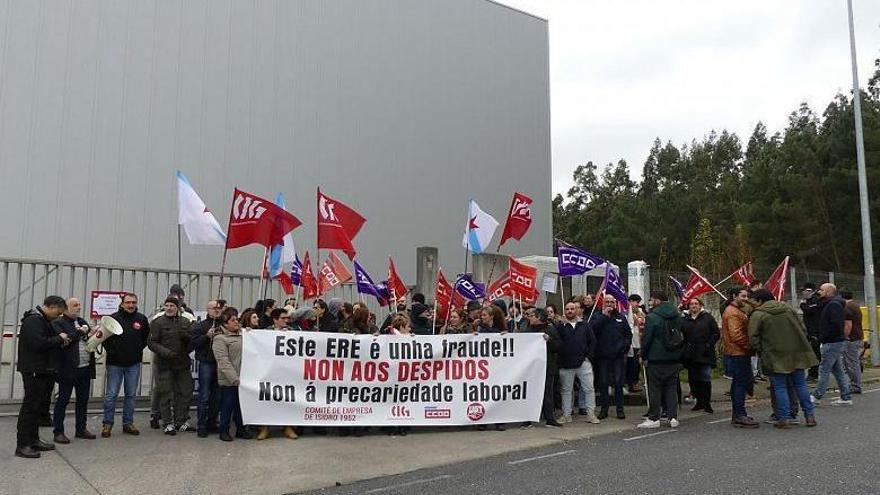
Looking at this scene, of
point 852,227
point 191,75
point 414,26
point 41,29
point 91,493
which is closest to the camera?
point 91,493

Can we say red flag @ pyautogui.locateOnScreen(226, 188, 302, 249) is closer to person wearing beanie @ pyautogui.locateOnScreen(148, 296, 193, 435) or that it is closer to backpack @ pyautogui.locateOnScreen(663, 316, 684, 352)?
person wearing beanie @ pyautogui.locateOnScreen(148, 296, 193, 435)

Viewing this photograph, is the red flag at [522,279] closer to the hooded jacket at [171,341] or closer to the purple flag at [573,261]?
the purple flag at [573,261]

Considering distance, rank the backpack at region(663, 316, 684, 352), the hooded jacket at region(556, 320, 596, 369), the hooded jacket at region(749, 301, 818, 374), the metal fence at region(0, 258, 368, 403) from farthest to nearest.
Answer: the metal fence at region(0, 258, 368, 403) → the hooded jacket at region(556, 320, 596, 369) → the backpack at region(663, 316, 684, 352) → the hooded jacket at region(749, 301, 818, 374)

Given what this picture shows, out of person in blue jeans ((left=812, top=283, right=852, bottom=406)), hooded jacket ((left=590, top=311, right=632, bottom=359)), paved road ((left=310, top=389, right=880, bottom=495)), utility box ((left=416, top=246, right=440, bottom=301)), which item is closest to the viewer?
paved road ((left=310, top=389, right=880, bottom=495))

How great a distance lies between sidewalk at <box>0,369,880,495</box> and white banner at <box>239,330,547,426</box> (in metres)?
0.27

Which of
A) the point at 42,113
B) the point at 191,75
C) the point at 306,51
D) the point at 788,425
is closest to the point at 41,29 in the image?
the point at 42,113

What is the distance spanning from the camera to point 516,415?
9.65 meters

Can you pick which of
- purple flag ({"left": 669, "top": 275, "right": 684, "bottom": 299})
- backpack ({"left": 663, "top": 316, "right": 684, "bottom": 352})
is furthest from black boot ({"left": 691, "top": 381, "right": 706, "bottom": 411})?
purple flag ({"left": 669, "top": 275, "right": 684, "bottom": 299})

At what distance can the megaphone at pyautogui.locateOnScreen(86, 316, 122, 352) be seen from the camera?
27.6 feet

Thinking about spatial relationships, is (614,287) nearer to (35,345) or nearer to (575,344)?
(575,344)

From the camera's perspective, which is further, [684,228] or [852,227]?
[684,228]

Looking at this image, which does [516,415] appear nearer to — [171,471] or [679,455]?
[679,455]

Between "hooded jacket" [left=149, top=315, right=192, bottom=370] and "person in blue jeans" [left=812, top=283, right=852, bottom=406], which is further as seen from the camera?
"person in blue jeans" [left=812, top=283, right=852, bottom=406]

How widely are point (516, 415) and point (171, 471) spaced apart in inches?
172
